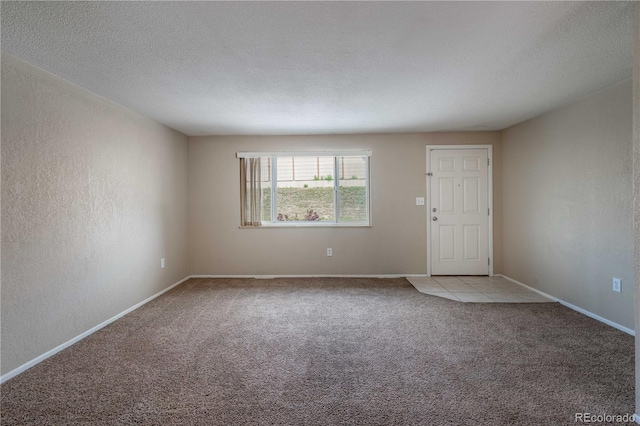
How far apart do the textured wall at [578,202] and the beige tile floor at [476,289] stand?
249 millimetres

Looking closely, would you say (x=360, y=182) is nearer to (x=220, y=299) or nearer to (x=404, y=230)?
(x=404, y=230)

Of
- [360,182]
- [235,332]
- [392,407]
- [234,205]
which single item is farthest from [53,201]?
[360,182]

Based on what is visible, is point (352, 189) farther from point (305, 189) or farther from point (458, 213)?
point (458, 213)

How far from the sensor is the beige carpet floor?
5.62ft

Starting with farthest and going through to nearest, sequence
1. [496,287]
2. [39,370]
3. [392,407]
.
→ [496,287]
[39,370]
[392,407]

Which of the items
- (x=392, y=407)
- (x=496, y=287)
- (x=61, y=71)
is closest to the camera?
(x=392, y=407)

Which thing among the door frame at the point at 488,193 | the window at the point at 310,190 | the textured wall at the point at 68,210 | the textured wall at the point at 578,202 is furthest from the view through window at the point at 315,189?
the textured wall at the point at 578,202

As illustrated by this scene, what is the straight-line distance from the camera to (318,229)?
4836 mm

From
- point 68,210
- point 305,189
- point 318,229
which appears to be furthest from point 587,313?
point 68,210

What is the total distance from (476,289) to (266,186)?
11.3 ft

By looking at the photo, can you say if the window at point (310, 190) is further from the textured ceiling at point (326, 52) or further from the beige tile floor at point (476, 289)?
the textured ceiling at point (326, 52)

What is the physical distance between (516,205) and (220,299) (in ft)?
14.0

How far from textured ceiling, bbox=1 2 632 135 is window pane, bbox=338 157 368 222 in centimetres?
149

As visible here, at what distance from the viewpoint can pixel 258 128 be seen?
4332 mm
